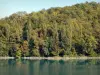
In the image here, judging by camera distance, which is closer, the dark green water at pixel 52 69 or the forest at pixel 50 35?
the dark green water at pixel 52 69

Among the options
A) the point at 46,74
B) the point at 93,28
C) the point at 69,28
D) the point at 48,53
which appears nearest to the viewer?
the point at 46,74

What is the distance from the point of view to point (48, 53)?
230 feet

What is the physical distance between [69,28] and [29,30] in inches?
389

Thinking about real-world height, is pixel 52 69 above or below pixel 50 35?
below

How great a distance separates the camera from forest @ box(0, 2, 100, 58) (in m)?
70.6

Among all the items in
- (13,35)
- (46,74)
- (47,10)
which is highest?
(47,10)

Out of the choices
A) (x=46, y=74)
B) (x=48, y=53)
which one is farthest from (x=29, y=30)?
(x=46, y=74)

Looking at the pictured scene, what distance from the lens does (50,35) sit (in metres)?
74.9

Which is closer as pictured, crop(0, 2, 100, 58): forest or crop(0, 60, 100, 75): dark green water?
crop(0, 60, 100, 75): dark green water

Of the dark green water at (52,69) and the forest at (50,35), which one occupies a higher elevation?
the forest at (50,35)

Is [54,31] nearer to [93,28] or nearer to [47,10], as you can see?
[93,28]

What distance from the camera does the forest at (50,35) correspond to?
70.6m

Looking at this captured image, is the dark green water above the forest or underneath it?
underneath

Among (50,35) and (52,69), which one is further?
(50,35)
